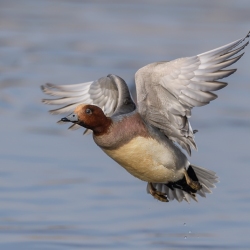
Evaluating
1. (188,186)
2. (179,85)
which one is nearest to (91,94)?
(188,186)

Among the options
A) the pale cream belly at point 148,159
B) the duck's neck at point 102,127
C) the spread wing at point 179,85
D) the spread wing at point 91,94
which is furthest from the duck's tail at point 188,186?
the duck's neck at point 102,127

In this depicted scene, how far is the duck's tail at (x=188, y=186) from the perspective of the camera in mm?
8023

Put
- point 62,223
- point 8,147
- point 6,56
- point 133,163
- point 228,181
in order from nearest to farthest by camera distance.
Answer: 1. point 133,163
2. point 62,223
3. point 228,181
4. point 8,147
5. point 6,56

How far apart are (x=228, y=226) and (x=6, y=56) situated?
660 cm

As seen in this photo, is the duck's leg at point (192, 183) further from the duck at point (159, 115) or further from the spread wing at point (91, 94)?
the spread wing at point (91, 94)

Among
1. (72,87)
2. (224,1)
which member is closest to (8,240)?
(72,87)

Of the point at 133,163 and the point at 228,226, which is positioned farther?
the point at 228,226

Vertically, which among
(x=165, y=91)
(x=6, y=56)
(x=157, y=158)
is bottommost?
(x=6, y=56)

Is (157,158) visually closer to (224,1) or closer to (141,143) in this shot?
(141,143)

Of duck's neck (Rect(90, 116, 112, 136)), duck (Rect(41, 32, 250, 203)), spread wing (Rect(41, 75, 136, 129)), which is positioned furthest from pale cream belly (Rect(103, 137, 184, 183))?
spread wing (Rect(41, 75, 136, 129))

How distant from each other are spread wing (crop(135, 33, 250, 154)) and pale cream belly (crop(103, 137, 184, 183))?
18 cm

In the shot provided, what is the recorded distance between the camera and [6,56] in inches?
574

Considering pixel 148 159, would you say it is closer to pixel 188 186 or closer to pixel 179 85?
pixel 179 85

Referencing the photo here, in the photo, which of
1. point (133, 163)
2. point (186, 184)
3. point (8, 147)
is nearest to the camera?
point (133, 163)
